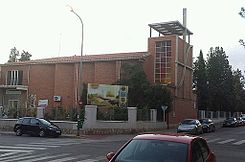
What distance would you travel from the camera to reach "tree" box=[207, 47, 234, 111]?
224 feet

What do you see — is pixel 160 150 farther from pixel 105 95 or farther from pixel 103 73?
pixel 103 73

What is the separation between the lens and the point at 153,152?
22.8ft

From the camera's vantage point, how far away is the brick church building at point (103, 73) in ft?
158

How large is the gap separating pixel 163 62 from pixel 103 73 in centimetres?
717

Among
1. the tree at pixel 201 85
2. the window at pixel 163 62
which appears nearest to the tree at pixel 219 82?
the tree at pixel 201 85

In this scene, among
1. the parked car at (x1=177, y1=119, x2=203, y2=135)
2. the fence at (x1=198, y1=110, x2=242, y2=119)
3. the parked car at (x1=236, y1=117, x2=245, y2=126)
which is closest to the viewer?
the parked car at (x1=177, y1=119, x2=203, y2=135)

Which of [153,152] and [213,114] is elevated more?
[153,152]

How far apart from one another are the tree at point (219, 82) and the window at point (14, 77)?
2932cm

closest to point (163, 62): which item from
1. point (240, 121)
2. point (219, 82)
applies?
point (240, 121)

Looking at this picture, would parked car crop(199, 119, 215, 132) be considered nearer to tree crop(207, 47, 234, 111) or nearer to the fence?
the fence

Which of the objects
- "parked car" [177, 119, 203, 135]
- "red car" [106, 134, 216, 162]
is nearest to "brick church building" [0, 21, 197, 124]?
"parked car" [177, 119, 203, 135]

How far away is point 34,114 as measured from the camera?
39781mm

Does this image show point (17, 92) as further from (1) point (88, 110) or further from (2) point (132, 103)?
(1) point (88, 110)

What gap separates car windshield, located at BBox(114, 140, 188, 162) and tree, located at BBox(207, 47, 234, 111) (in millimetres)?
61145
